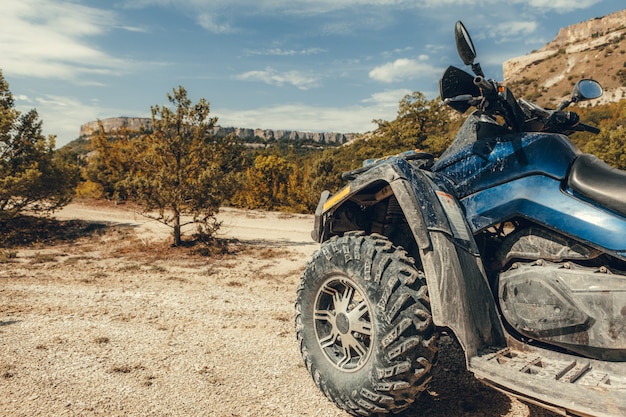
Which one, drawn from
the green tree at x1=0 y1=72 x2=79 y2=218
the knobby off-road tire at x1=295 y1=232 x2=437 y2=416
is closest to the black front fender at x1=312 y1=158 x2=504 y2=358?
the knobby off-road tire at x1=295 y1=232 x2=437 y2=416

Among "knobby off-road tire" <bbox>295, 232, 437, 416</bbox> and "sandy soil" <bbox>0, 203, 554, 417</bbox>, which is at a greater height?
→ "knobby off-road tire" <bbox>295, 232, 437, 416</bbox>

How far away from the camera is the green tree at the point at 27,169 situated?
10.9 metres

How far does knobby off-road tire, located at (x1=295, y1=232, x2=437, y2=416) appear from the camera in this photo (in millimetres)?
2389

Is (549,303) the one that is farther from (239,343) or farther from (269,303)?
(269,303)

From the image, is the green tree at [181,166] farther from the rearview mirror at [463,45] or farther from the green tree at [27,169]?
→ the rearview mirror at [463,45]

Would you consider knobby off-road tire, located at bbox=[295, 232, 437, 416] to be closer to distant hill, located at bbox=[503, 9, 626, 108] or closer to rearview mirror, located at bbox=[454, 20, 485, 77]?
rearview mirror, located at bbox=[454, 20, 485, 77]

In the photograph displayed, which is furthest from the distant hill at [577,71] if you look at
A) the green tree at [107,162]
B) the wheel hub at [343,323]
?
the wheel hub at [343,323]

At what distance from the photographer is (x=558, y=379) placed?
209cm

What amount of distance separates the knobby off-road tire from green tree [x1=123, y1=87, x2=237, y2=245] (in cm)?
733

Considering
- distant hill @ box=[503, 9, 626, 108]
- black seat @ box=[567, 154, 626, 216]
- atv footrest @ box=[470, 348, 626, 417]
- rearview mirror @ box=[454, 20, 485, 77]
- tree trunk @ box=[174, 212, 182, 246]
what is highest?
distant hill @ box=[503, 9, 626, 108]

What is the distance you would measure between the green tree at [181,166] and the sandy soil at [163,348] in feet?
7.03

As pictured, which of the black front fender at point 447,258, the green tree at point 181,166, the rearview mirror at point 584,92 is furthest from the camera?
the green tree at point 181,166

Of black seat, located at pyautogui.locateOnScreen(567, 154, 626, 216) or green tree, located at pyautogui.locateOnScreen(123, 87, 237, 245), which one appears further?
green tree, located at pyautogui.locateOnScreen(123, 87, 237, 245)

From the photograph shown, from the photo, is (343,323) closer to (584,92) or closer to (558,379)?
(558,379)
